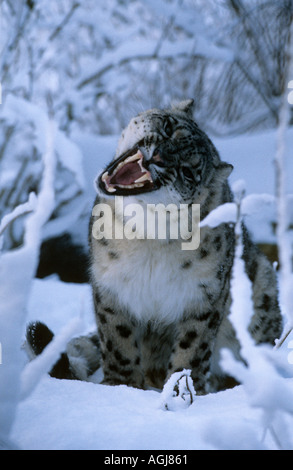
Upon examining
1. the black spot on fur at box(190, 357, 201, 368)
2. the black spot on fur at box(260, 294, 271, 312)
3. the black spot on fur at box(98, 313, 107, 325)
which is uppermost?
the black spot on fur at box(260, 294, 271, 312)

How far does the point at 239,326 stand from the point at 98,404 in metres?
0.59

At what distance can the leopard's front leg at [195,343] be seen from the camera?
2523 millimetres

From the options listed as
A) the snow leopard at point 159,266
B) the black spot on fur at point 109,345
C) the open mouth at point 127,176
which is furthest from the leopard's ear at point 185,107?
the black spot on fur at point 109,345

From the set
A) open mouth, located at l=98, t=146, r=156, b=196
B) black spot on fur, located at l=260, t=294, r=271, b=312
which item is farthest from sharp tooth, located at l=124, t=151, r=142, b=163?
black spot on fur, located at l=260, t=294, r=271, b=312

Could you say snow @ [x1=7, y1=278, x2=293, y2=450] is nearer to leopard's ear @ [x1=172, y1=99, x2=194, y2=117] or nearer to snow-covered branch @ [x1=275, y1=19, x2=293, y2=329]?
snow-covered branch @ [x1=275, y1=19, x2=293, y2=329]

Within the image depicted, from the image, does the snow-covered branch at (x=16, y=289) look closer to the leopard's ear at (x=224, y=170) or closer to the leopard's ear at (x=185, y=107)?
the leopard's ear at (x=224, y=170)

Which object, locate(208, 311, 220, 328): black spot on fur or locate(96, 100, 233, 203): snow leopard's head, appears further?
locate(208, 311, 220, 328): black spot on fur

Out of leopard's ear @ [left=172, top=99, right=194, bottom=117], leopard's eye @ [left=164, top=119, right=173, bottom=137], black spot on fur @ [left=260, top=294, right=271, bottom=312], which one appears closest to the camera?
leopard's eye @ [left=164, top=119, right=173, bottom=137]

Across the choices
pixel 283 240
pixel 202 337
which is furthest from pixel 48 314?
pixel 283 240

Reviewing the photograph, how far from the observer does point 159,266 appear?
7.93 feet

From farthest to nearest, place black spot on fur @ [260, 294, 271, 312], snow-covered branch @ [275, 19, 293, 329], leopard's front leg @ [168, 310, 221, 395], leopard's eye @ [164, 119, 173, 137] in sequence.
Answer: black spot on fur @ [260, 294, 271, 312], leopard's front leg @ [168, 310, 221, 395], leopard's eye @ [164, 119, 173, 137], snow-covered branch @ [275, 19, 293, 329]

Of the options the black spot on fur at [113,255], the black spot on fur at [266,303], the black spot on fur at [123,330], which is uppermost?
the black spot on fur at [113,255]

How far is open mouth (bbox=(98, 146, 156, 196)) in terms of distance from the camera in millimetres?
2139

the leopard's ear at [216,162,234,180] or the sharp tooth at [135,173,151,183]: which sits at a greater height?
the leopard's ear at [216,162,234,180]
